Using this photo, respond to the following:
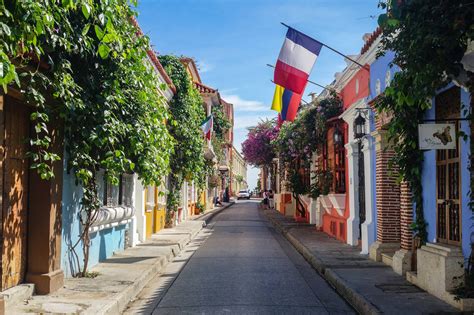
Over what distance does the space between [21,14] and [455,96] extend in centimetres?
605

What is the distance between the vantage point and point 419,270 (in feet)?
28.2

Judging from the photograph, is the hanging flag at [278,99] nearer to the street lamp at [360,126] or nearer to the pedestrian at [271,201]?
the street lamp at [360,126]

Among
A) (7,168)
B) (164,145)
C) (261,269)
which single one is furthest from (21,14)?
(261,269)

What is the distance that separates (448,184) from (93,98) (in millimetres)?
5564

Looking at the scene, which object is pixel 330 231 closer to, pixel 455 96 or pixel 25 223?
pixel 455 96

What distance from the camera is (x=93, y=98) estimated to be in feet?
28.0

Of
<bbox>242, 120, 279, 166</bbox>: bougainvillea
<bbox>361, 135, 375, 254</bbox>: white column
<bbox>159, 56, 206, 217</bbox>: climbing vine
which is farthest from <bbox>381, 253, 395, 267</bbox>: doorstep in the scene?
<bbox>242, 120, 279, 166</bbox>: bougainvillea

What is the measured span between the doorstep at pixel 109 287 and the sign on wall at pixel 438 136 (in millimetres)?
4635

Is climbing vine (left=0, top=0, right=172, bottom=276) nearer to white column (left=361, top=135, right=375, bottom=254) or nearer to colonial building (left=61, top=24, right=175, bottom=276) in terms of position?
colonial building (left=61, top=24, right=175, bottom=276)

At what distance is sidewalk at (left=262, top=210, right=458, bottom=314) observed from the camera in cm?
726

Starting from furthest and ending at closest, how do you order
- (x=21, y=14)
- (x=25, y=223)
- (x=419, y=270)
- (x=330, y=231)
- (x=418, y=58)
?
(x=330, y=231) → (x=419, y=270) → (x=25, y=223) → (x=418, y=58) → (x=21, y=14)

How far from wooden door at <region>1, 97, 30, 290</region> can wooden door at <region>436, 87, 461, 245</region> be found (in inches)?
239

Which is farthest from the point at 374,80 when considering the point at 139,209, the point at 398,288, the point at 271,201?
the point at 271,201

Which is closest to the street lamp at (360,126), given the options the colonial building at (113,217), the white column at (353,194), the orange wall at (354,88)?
the orange wall at (354,88)
